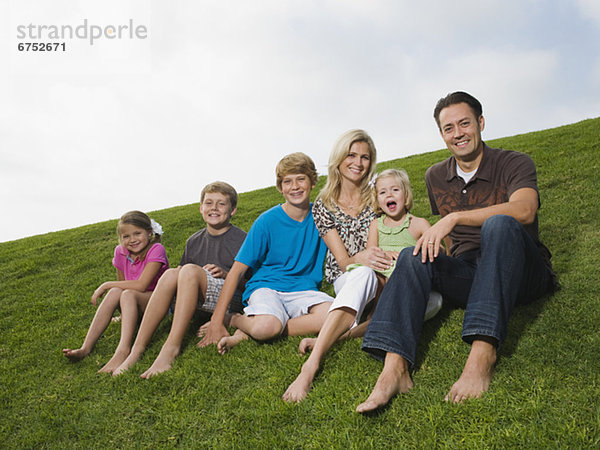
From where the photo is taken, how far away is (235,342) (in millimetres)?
3756

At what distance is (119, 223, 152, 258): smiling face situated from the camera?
4.61m

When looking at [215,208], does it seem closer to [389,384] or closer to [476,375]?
[389,384]

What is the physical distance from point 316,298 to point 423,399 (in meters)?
1.59

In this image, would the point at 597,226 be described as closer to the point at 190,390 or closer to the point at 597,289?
the point at 597,289

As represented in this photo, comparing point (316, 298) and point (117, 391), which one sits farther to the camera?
point (316, 298)

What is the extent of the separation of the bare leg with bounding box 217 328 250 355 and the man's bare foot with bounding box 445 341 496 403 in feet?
6.47

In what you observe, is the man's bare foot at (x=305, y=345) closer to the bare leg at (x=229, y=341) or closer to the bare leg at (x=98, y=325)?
the bare leg at (x=229, y=341)

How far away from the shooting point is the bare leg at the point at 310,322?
3668mm

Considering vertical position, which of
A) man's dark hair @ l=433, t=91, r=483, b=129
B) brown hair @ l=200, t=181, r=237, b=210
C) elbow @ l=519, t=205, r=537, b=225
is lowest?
elbow @ l=519, t=205, r=537, b=225

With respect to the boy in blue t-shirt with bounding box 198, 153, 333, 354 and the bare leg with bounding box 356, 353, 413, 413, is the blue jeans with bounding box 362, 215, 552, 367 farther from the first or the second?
the boy in blue t-shirt with bounding box 198, 153, 333, 354

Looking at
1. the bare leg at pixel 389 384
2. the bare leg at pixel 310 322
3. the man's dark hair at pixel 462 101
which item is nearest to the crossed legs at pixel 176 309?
→ the bare leg at pixel 310 322

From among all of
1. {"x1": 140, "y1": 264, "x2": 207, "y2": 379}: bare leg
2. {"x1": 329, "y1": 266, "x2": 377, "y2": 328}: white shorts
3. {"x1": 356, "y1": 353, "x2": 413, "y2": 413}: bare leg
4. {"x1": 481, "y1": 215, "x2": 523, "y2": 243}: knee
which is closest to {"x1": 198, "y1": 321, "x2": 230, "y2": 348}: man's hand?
{"x1": 140, "y1": 264, "x2": 207, "y2": 379}: bare leg

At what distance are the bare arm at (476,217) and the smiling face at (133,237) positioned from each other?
10.4 ft

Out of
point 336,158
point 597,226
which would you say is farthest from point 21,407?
point 597,226
